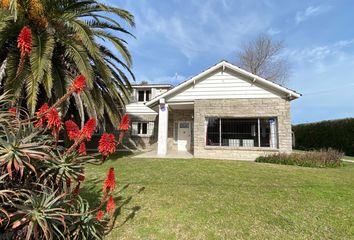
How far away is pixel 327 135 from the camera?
2486 cm

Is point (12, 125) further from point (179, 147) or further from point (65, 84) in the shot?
point (179, 147)

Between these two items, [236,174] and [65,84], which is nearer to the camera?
[236,174]

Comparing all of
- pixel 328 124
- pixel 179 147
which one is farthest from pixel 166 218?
pixel 328 124

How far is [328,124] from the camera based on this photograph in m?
25.0

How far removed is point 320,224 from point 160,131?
11932mm

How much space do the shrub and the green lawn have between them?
148 centimetres

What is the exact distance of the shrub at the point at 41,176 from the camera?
3.48 meters

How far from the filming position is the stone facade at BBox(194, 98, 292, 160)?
15.3m

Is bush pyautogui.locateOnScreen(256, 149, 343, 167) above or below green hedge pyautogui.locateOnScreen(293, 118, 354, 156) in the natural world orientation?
below

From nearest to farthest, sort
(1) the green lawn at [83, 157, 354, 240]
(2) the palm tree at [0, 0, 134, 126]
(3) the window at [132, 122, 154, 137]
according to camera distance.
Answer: (1) the green lawn at [83, 157, 354, 240] → (2) the palm tree at [0, 0, 134, 126] → (3) the window at [132, 122, 154, 137]

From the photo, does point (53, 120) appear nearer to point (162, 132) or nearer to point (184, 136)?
point (162, 132)

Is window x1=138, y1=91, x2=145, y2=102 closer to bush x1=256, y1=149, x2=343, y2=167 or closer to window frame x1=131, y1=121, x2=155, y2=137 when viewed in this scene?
window frame x1=131, y1=121, x2=155, y2=137

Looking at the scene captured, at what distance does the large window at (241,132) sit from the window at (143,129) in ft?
25.2

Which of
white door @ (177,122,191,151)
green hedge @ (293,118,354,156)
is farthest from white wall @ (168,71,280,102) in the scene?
green hedge @ (293,118,354,156)
